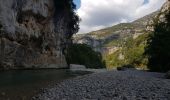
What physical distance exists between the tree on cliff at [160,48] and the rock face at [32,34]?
22.5 metres

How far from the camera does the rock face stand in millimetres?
48531

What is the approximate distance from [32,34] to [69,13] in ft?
70.2

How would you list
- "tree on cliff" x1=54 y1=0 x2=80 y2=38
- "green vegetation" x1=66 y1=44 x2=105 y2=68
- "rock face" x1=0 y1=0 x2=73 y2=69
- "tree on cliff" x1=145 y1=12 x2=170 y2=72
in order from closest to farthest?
1. "tree on cliff" x1=145 y1=12 x2=170 y2=72
2. "rock face" x1=0 y1=0 x2=73 y2=69
3. "tree on cliff" x1=54 y1=0 x2=80 y2=38
4. "green vegetation" x1=66 y1=44 x2=105 y2=68

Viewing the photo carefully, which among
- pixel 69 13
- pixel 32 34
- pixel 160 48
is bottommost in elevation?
pixel 160 48

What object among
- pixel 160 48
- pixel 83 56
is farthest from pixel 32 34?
pixel 83 56

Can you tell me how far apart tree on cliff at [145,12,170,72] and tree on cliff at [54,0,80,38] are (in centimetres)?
3013

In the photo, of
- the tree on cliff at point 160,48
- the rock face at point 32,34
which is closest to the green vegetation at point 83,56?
the rock face at point 32,34

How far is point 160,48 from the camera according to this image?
156ft

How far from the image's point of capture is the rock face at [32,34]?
48.5m

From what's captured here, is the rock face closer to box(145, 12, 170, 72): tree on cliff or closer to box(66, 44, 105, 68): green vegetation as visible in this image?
box(145, 12, 170, 72): tree on cliff

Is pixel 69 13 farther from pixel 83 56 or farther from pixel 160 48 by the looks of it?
pixel 83 56

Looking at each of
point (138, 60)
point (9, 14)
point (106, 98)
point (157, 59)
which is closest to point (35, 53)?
point (9, 14)

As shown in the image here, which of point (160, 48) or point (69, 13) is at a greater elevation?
point (69, 13)

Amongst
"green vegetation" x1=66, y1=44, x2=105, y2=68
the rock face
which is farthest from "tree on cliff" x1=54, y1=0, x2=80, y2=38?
"green vegetation" x1=66, y1=44, x2=105, y2=68
